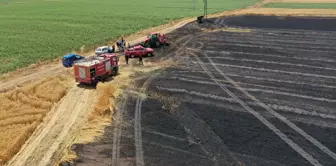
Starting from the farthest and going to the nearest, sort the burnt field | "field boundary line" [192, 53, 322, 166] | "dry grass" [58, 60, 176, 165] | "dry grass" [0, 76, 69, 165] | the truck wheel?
the truck wheel, "dry grass" [58, 60, 176, 165], "dry grass" [0, 76, 69, 165], the burnt field, "field boundary line" [192, 53, 322, 166]

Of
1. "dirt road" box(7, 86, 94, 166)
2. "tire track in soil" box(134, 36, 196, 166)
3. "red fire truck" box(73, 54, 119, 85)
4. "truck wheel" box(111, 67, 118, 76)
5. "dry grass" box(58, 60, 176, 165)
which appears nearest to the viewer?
"tire track in soil" box(134, 36, 196, 166)

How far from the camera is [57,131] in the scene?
84.0 feet

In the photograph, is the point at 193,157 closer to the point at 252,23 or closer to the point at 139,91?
the point at 139,91

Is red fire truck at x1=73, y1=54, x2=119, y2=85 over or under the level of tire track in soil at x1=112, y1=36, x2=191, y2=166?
over

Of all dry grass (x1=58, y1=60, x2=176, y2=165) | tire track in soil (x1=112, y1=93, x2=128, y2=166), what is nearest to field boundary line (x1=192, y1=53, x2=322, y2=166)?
tire track in soil (x1=112, y1=93, x2=128, y2=166)

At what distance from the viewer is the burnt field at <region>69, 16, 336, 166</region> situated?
22375 mm

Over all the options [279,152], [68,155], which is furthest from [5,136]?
[279,152]

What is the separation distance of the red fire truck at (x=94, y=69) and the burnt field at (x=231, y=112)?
3642 millimetres

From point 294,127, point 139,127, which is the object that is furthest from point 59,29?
point 294,127

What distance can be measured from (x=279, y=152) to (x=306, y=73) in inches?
665

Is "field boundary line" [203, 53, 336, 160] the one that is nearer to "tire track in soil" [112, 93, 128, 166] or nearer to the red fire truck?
"tire track in soil" [112, 93, 128, 166]

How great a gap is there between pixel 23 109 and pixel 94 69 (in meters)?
7.85

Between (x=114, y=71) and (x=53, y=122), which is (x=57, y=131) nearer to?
(x=53, y=122)

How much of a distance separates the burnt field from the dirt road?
1.76m
